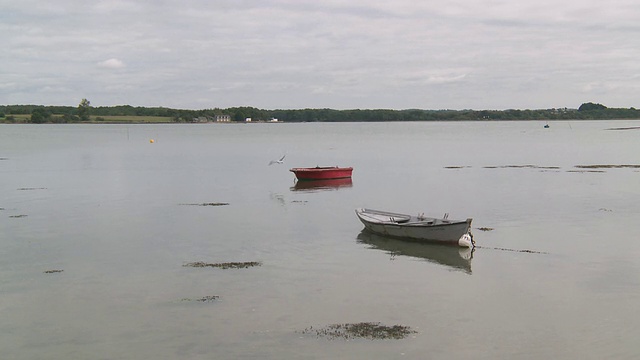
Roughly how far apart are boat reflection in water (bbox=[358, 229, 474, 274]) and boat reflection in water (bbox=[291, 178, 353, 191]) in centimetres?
1783

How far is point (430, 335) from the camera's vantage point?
14.7 meters

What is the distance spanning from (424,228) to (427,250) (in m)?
0.88

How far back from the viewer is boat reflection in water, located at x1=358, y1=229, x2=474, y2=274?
21527 mm

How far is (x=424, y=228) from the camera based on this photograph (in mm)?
23797

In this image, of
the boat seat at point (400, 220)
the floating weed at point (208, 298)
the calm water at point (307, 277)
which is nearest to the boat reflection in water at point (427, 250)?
the calm water at point (307, 277)

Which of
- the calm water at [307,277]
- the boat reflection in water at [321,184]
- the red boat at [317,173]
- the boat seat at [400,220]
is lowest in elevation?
the boat reflection in water at [321,184]

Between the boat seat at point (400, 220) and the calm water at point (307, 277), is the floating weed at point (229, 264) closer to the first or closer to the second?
the calm water at point (307, 277)

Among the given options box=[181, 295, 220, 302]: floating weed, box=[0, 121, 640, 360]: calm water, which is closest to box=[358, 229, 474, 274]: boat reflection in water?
box=[0, 121, 640, 360]: calm water

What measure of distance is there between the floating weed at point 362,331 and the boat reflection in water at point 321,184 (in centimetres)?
2781

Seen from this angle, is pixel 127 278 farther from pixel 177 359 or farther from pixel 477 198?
pixel 477 198

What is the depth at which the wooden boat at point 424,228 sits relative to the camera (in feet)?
75.7

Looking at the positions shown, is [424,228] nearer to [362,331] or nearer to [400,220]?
[400,220]

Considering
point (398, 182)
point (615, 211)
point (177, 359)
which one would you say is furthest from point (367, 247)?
point (398, 182)

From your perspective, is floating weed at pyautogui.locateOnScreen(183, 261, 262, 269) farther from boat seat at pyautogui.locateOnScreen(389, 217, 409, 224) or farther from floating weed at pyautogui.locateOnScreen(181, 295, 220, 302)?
boat seat at pyautogui.locateOnScreen(389, 217, 409, 224)
